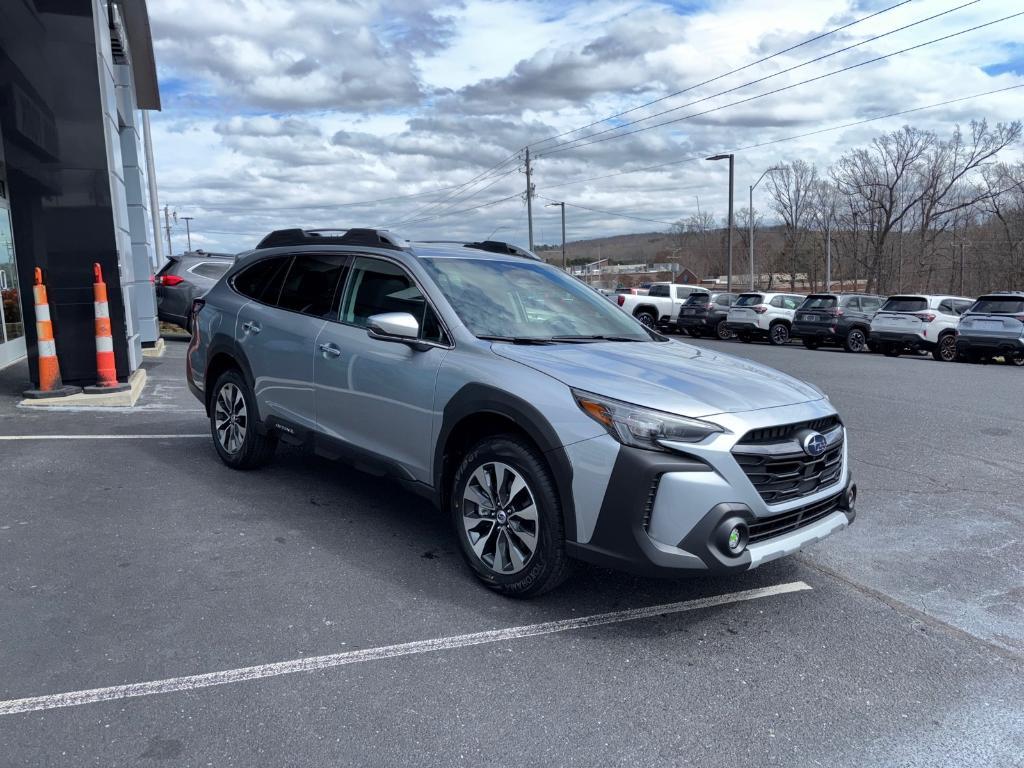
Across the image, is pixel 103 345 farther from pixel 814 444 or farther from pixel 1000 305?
pixel 1000 305

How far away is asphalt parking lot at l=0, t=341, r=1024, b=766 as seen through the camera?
2842 millimetres

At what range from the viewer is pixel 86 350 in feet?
30.1

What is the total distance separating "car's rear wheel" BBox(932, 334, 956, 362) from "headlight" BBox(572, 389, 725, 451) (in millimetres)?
19821

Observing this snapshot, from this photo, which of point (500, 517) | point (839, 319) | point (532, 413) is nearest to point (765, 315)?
point (839, 319)

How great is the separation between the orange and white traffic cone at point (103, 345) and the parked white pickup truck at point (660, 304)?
22.8 m

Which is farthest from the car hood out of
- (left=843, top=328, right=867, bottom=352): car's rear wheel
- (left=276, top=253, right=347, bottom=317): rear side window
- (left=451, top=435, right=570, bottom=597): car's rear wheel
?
(left=843, top=328, right=867, bottom=352): car's rear wheel

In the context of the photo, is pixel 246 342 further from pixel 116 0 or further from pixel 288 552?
pixel 116 0

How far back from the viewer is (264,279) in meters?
6.11

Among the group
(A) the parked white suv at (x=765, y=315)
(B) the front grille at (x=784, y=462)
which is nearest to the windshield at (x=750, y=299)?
(A) the parked white suv at (x=765, y=315)

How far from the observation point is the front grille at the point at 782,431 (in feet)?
11.6

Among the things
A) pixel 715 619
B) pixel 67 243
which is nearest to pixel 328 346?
pixel 715 619

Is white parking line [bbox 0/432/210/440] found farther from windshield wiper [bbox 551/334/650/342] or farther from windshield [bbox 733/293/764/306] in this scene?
windshield [bbox 733/293/764/306]

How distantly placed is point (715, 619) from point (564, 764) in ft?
4.49

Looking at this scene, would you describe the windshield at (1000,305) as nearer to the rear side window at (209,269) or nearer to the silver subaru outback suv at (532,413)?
the silver subaru outback suv at (532,413)
